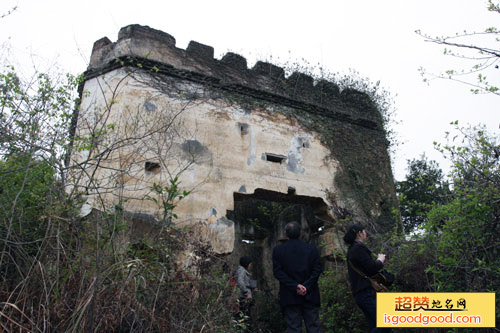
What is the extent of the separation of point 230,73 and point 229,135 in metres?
1.33

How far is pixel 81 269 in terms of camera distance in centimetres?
385

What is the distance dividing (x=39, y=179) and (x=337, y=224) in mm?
4836

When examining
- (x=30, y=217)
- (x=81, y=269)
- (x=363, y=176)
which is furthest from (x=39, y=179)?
(x=363, y=176)

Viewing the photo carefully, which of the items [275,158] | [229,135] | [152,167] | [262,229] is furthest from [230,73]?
[262,229]

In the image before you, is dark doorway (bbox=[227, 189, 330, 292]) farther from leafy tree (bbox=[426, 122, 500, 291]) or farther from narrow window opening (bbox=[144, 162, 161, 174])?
leafy tree (bbox=[426, 122, 500, 291])

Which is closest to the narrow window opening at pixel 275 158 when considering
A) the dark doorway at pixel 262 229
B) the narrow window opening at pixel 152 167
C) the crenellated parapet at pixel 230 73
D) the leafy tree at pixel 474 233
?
the crenellated parapet at pixel 230 73

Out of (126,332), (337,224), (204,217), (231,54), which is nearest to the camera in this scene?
(126,332)

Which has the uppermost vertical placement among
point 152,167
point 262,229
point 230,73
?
point 230,73

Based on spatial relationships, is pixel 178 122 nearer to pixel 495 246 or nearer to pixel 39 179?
pixel 39 179

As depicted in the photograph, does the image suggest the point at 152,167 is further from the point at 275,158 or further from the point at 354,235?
the point at 354,235

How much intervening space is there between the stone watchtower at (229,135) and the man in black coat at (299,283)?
8.71 ft

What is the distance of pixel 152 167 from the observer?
7.11m

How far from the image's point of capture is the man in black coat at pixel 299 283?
165 inches

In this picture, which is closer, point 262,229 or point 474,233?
point 474,233
